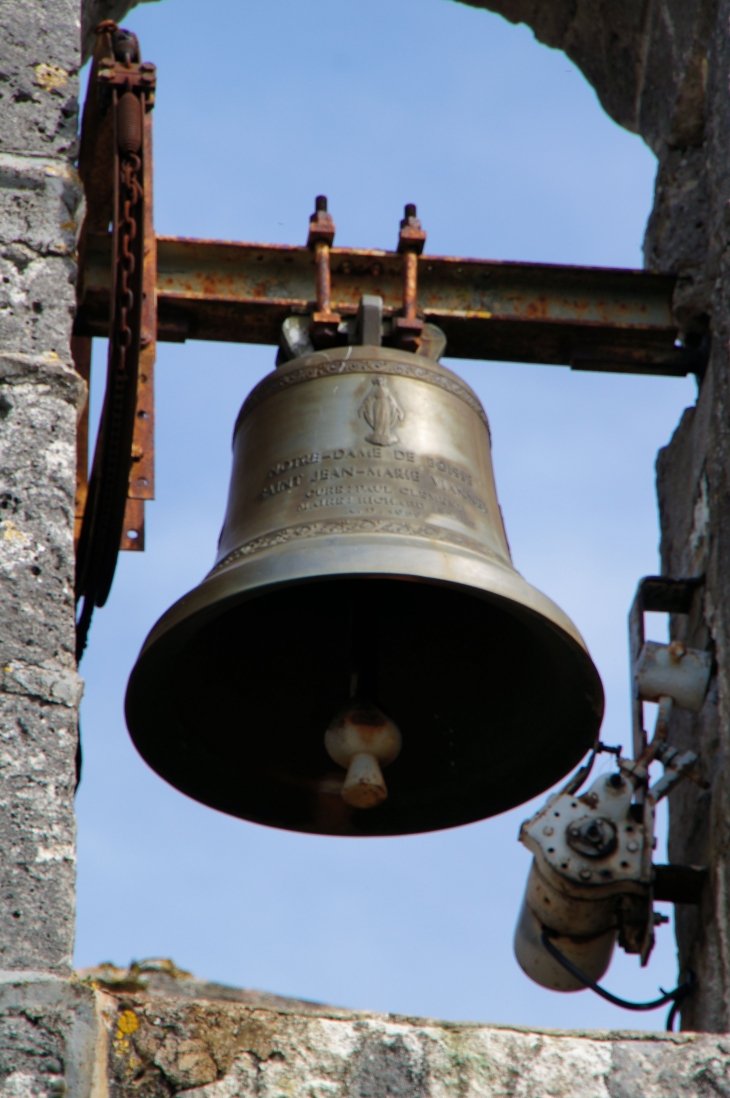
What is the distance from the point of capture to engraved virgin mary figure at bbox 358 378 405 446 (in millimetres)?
2836

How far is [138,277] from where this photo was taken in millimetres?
2600

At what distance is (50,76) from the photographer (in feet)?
8.80

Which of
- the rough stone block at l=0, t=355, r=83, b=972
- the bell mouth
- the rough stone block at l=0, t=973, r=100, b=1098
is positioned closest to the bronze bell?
the bell mouth

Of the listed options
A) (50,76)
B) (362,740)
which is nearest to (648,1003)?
(362,740)

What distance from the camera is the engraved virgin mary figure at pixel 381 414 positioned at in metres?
2.84

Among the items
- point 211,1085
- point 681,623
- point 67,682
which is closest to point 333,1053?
point 211,1085

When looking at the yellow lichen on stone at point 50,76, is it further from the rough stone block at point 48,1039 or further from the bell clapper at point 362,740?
the rough stone block at point 48,1039

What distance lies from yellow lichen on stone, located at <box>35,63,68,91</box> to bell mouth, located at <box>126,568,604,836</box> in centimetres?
83

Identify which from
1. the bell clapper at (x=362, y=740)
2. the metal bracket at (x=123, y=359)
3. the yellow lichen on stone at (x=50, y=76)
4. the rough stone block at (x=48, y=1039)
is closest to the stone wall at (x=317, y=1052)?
the rough stone block at (x=48, y=1039)

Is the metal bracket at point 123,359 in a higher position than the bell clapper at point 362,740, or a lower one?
higher

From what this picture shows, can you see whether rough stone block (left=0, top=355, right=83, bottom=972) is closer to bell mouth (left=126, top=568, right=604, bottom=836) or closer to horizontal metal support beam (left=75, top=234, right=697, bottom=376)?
bell mouth (left=126, top=568, right=604, bottom=836)

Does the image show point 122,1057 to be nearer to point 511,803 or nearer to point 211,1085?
point 211,1085

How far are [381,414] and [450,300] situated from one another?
0.49m

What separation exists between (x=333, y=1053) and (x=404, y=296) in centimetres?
150
